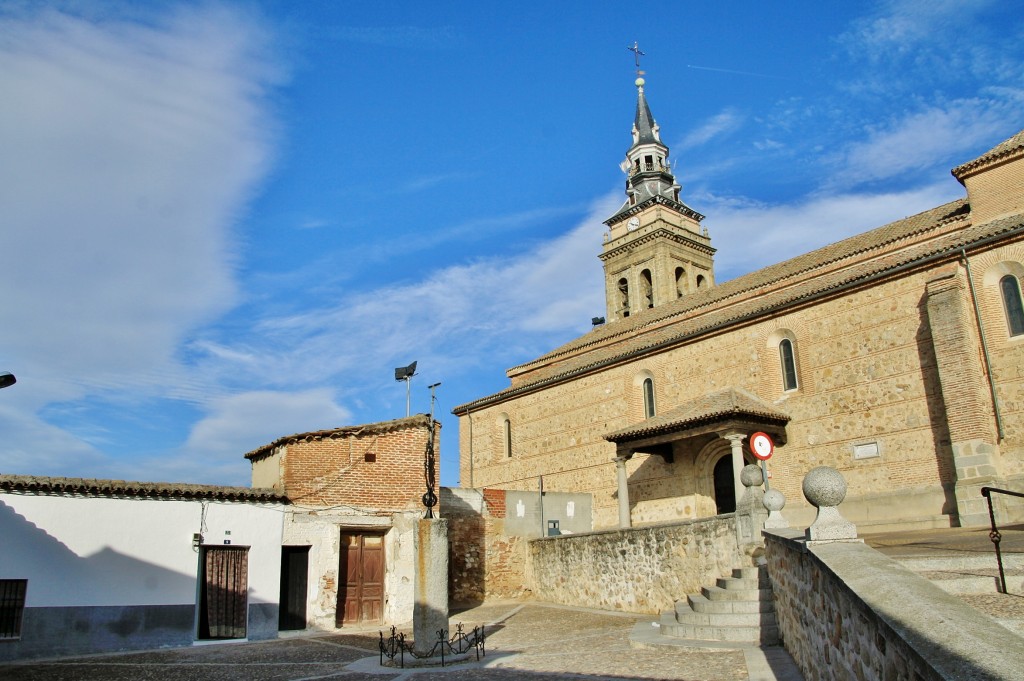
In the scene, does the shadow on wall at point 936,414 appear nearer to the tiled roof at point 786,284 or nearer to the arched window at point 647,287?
the tiled roof at point 786,284

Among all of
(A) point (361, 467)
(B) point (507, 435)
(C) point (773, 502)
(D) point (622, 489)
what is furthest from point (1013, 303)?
(B) point (507, 435)

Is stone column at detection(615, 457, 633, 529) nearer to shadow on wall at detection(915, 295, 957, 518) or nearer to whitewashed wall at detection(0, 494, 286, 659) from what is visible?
shadow on wall at detection(915, 295, 957, 518)

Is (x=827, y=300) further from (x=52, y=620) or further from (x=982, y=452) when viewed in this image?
(x=52, y=620)

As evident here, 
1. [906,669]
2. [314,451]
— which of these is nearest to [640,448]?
[314,451]

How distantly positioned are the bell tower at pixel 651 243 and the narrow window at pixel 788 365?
2073 centimetres

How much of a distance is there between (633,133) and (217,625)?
4077cm

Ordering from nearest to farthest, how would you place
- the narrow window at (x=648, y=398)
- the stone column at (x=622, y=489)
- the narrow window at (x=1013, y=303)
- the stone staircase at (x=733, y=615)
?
1. the stone staircase at (x=733, y=615)
2. the narrow window at (x=1013, y=303)
3. the stone column at (x=622, y=489)
4. the narrow window at (x=648, y=398)

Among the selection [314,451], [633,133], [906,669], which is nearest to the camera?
[906,669]

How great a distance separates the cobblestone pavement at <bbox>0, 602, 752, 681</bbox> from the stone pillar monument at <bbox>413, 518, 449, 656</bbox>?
0.75m

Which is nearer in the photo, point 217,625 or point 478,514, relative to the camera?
point 217,625

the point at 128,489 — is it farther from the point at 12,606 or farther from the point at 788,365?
the point at 788,365

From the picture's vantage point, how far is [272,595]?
15297 millimetres

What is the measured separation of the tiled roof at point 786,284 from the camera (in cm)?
1841

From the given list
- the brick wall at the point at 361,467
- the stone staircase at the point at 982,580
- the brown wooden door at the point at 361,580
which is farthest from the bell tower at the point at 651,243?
the stone staircase at the point at 982,580
